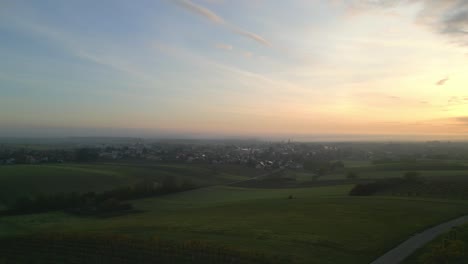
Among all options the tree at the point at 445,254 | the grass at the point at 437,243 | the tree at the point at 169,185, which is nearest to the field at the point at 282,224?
the grass at the point at 437,243

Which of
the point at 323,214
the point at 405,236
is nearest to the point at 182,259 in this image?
the point at 405,236

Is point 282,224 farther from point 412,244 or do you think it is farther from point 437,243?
point 437,243

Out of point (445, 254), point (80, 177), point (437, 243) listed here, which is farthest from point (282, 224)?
point (80, 177)

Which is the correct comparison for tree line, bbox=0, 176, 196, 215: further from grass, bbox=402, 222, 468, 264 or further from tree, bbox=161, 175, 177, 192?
grass, bbox=402, 222, 468, 264

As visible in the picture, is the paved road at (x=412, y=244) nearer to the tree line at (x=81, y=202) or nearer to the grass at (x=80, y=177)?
the tree line at (x=81, y=202)

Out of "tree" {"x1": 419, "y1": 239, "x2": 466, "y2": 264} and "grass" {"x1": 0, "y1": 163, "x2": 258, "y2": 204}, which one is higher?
"tree" {"x1": 419, "y1": 239, "x2": 466, "y2": 264}

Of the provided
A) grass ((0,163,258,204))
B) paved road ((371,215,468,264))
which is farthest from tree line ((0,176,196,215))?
paved road ((371,215,468,264))
